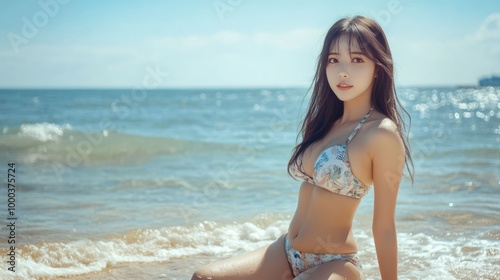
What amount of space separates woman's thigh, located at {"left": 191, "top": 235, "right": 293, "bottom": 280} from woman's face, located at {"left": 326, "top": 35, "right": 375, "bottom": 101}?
3.09ft

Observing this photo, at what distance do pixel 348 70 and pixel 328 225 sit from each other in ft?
2.79

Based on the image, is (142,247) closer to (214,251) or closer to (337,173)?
(214,251)

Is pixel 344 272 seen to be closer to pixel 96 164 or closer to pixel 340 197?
pixel 340 197

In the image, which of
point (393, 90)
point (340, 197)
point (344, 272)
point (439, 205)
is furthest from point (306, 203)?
point (439, 205)

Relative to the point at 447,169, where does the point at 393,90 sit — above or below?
above

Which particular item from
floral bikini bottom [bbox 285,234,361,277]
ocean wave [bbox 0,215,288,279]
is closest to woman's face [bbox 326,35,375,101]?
floral bikini bottom [bbox 285,234,361,277]

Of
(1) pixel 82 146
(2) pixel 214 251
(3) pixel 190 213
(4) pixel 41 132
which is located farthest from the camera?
(4) pixel 41 132

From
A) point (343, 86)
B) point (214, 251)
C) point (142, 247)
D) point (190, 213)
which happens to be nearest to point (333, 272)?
point (343, 86)

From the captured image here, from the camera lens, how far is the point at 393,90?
10.2 ft

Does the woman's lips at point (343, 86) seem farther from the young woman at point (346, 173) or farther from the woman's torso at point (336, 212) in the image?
the woman's torso at point (336, 212)

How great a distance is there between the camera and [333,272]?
2836 millimetres

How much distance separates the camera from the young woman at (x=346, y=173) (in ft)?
9.28

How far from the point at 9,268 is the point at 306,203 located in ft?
10.5

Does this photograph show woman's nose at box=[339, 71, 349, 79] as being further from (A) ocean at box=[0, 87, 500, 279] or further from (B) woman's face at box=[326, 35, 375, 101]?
(A) ocean at box=[0, 87, 500, 279]
